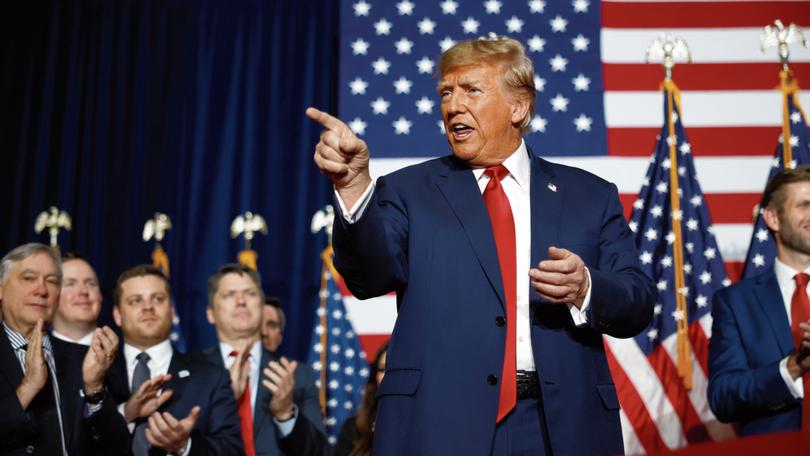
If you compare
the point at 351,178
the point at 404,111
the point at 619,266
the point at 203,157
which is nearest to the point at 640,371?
the point at 404,111

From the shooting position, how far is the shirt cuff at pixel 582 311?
196cm

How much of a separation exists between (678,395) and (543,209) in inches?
106

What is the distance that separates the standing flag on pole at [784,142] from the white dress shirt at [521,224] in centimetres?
261

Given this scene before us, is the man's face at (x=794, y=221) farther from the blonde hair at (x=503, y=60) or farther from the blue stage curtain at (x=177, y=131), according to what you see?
the blue stage curtain at (x=177, y=131)

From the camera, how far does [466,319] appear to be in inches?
79.0

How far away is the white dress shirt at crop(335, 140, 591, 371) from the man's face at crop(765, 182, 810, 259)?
1.71 m

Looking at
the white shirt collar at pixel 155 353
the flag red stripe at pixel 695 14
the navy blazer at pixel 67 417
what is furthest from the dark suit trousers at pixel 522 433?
the flag red stripe at pixel 695 14

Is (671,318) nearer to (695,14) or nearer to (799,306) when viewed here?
(799,306)

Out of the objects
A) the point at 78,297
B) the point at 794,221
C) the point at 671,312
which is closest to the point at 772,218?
the point at 794,221

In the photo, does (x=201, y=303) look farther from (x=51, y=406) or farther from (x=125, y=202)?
(x=51, y=406)

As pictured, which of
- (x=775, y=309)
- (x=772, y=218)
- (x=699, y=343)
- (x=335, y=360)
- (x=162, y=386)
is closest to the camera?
(x=775, y=309)

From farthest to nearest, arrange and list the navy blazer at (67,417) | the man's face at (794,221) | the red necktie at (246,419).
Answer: the red necktie at (246,419) < the man's face at (794,221) < the navy blazer at (67,417)

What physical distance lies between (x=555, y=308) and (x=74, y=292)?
3.13m

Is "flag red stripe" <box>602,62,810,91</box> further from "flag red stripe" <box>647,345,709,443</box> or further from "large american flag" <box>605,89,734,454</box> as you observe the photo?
"flag red stripe" <box>647,345,709,443</box>
